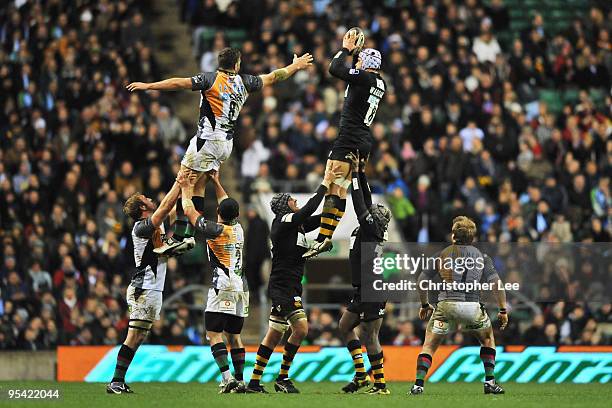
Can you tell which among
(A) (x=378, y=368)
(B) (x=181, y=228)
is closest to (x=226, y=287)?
(B) (x=181, y=228)

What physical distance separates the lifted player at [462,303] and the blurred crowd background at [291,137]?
602 centimetres

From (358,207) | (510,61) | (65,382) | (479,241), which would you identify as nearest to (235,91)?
(358,207)

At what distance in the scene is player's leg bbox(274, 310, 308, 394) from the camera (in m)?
17.8

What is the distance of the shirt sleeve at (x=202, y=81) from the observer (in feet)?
56.0

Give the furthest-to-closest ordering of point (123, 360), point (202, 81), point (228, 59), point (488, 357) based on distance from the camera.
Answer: point (123, 360) < point (488, 357) < point (228, 59) < point (202, 81)

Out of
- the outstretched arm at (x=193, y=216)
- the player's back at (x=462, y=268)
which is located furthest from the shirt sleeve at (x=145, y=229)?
the player's back at (x=462, y=268)

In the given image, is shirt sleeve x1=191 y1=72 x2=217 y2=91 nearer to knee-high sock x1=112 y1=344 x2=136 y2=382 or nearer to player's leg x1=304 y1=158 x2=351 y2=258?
player's leg x1=304 y1=158 x2=351 y2=258

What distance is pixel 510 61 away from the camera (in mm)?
30250

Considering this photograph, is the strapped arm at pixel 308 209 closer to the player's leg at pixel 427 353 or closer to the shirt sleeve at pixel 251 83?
the shirt sleeve at pixel 251 83

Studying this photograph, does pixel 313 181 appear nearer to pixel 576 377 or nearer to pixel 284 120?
pixel 284 120

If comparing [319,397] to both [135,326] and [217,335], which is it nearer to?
[217,335]

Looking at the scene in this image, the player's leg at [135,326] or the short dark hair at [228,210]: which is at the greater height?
the short dark hair at [228,210]

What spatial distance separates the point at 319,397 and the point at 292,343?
3.03 feet

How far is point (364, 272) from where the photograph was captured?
18.3 metres
